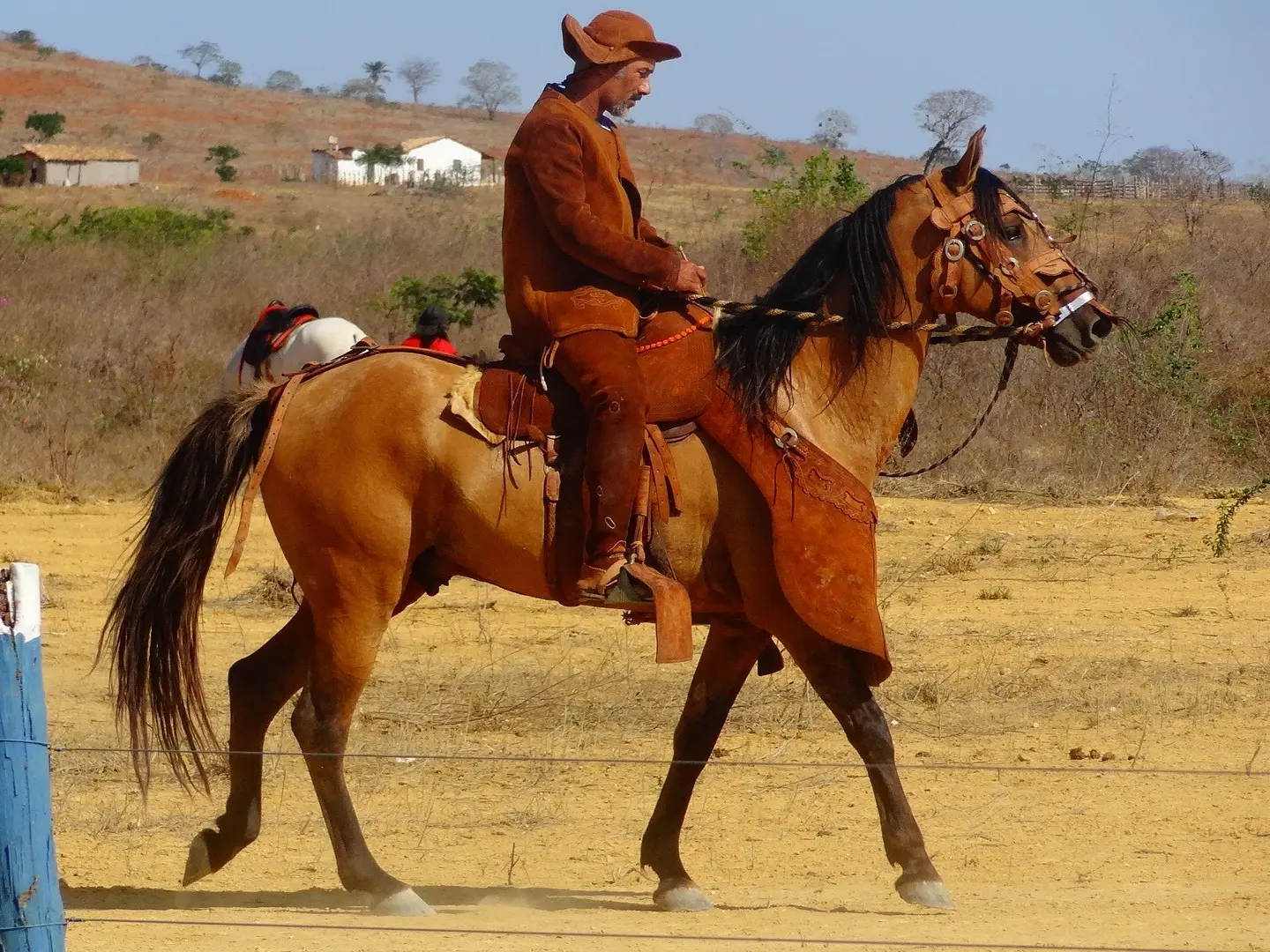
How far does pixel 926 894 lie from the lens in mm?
5066

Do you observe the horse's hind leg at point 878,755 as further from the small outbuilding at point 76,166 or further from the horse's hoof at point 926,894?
the small outbuilding at point 76,166

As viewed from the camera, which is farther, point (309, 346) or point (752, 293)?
point (752, 293)

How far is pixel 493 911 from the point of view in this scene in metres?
5.26

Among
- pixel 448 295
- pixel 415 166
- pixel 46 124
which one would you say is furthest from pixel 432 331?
pixel 46 124

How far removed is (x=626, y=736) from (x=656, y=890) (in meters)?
1.79

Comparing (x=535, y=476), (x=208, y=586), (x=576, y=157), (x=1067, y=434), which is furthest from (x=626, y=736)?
(x=1067, y=434)

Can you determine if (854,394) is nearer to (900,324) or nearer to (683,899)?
(900,324)

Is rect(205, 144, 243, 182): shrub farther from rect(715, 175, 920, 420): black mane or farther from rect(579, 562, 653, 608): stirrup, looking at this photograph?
rect(579, 562, 653, 608): stirrup

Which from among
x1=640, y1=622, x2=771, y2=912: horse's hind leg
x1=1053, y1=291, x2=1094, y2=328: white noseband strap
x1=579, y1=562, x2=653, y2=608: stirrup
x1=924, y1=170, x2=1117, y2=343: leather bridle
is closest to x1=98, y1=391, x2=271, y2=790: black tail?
x1=579, y1=562, x2=653, y2=608: stirrup

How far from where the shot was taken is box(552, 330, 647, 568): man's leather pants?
499 centimetres

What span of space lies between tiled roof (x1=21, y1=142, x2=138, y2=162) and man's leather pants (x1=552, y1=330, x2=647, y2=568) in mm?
45739

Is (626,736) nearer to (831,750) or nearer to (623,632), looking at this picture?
(831,750)

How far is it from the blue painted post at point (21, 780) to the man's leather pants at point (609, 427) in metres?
1.82

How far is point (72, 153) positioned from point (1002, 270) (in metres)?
47.6
